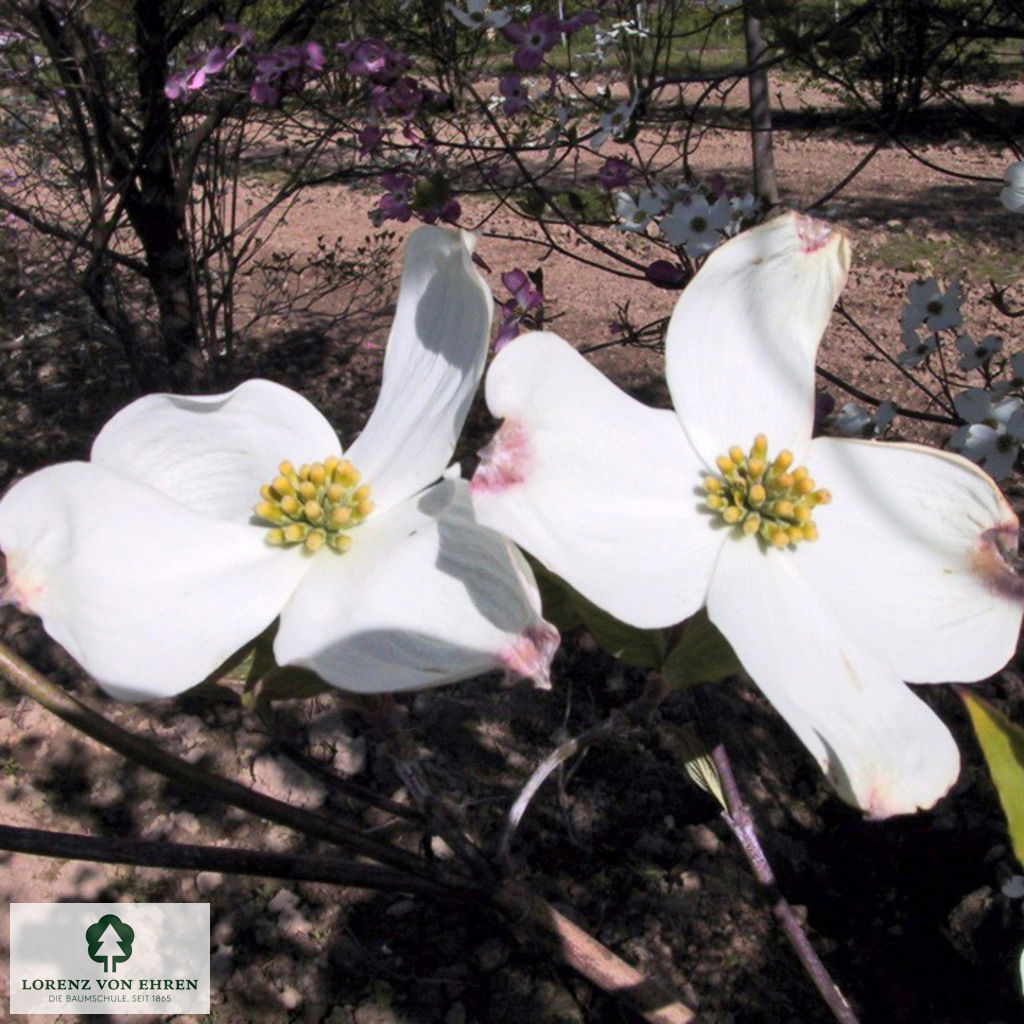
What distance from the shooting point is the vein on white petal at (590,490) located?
0.33 metres

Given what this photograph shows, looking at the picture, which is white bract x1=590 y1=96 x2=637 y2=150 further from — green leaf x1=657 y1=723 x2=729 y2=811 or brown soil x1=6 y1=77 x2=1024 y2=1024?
green leaf x1=657 y1=723 x2=729 y2=811

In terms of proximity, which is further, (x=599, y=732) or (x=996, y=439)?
(x=996, y=439)

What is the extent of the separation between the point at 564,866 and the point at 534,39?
1.11 m

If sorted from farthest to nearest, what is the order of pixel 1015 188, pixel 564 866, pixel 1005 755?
1. pixel 564 866
2. pixel 1015 188
3. pixel 1005 755

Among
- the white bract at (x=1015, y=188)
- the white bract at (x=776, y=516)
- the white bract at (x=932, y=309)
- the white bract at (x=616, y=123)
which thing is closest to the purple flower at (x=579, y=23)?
the white bract at (x=616, y=123)

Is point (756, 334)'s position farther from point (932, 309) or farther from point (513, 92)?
point (513, 92)

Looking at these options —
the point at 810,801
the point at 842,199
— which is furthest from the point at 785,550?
the point at 842,199

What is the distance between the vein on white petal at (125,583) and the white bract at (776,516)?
0.37 ft

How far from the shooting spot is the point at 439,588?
0.34 meters

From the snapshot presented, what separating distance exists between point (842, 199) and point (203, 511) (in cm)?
375

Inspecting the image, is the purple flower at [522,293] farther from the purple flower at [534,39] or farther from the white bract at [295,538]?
the white bract at [295,538]

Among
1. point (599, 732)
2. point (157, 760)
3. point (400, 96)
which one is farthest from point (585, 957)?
point (400, 96)

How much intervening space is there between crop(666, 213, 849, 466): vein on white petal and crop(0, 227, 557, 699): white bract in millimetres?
89

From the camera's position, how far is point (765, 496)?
374mm
